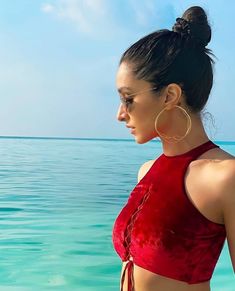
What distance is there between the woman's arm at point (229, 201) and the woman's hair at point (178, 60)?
0.25 metres

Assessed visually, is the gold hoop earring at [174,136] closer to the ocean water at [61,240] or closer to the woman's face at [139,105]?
the woman's face at [139,105]

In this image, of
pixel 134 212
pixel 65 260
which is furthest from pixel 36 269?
pixel 134 212

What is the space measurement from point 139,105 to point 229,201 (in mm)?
368

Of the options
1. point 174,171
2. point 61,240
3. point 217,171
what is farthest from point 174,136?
point 61,240

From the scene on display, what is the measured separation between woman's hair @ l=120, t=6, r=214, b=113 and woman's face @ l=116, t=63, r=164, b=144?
0.02m

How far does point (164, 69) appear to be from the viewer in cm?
175

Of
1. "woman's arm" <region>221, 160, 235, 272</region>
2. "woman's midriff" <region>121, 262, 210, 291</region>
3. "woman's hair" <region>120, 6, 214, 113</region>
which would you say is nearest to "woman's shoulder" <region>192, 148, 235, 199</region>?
"woman's arm" <region>221, 160, 235, 272</region>

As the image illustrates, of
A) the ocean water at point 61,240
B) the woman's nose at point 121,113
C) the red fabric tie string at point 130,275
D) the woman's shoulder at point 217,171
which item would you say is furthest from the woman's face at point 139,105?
the ocean water at point 61,240

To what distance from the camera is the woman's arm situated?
161cm

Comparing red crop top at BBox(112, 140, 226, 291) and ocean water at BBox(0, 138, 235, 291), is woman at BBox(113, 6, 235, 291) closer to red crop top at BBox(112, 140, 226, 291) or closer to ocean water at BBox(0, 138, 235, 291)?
red crop top at BBox(112, 140, 226, 291)

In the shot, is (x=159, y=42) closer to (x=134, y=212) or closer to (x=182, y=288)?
(x=134, y=212)

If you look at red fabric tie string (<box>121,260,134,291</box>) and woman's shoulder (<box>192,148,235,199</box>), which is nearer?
woman's shoulder (<box>192,148,235,199</box>)

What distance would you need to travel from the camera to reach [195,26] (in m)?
1.82

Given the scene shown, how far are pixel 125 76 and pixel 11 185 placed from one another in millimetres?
11797
